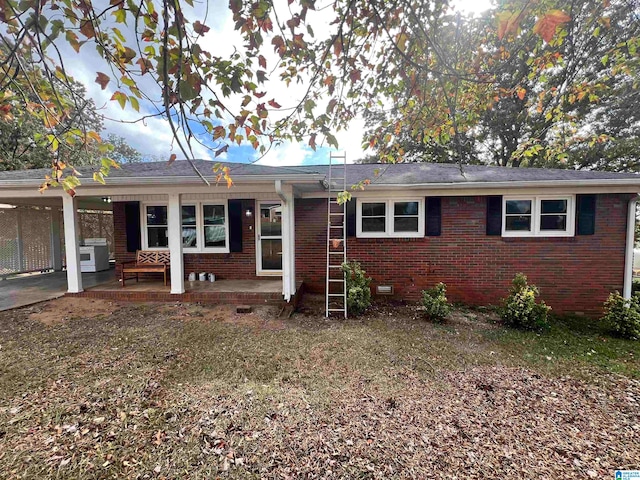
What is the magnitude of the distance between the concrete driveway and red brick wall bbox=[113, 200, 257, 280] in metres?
1.18

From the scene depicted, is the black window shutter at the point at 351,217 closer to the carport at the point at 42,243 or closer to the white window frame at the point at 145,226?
the white window frame at the point at 145,226

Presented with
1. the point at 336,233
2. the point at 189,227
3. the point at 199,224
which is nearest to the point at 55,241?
the point at 189,227

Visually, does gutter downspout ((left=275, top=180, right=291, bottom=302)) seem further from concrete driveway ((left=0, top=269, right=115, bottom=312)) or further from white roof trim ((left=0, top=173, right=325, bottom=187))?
concrete driveway ((left=0, top=269, right=115, bottom=312))

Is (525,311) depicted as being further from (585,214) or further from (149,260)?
(149,260)

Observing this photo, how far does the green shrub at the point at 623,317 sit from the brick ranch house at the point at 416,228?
120cm

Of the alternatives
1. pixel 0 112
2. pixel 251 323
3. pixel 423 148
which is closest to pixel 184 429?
pixel 251 323

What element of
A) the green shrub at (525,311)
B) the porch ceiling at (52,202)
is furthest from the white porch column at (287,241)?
the porch ceiling at (52,202)

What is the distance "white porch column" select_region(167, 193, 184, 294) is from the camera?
567 centimetres

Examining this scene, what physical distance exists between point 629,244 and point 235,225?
891cm

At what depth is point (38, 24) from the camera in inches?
70.9

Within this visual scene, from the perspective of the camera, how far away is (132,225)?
7.13 metres

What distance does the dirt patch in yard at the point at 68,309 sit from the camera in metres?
4.98

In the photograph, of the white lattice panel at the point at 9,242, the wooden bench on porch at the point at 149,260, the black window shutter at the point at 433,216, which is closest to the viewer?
the black window shutter at the point at 433,216

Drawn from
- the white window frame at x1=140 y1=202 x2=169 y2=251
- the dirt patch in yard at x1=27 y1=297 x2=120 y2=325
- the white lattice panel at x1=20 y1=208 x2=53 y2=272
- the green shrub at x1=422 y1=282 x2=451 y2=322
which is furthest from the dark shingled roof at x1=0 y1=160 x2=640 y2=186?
the white lattice panel at x1=20 y1=208 x2=53 y2=272
